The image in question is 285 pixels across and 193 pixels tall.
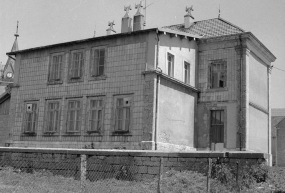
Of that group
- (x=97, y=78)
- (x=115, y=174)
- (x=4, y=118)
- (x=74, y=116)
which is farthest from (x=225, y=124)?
(x=4, y=118)

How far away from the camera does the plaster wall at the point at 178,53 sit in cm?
2172

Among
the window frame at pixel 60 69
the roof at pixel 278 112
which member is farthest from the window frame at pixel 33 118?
the roof at pixel 278 112

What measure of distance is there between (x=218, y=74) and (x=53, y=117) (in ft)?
33.6

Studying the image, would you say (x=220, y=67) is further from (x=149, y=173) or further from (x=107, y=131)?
(x=149, y=173)

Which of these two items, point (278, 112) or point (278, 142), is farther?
point (278, 112)

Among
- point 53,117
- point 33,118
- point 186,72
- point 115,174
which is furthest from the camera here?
point 33,118

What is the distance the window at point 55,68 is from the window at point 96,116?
3327 mm

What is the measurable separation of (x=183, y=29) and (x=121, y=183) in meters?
16.4

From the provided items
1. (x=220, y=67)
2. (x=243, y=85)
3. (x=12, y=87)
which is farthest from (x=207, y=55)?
(x=12, y=87)

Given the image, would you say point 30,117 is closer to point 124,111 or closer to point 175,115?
point 124,111

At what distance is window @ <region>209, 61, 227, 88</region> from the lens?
23766 mm

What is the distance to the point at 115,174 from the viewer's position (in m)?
14.0

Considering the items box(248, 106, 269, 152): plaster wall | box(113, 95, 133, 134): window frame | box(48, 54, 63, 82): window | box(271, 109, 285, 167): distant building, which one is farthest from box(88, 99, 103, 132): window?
box(271, 109, 285, 167): distant building

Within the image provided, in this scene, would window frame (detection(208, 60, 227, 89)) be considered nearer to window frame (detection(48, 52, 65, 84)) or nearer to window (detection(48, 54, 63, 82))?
window frame (detection(48, 52, 65, 84))
